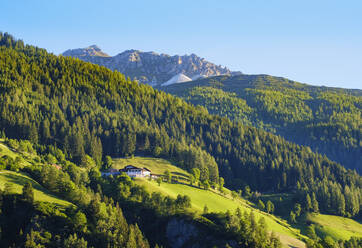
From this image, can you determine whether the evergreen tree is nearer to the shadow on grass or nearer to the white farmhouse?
the shadow on grass

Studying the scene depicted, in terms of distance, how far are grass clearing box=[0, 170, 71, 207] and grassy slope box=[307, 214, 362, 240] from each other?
98983 millimetres

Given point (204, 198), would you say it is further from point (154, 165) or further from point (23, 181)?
point (23, 181)

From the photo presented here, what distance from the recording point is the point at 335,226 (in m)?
164

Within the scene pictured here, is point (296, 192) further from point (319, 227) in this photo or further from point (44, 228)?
point (44, 228)

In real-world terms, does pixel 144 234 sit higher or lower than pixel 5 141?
lower

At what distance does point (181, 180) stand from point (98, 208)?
65104mm

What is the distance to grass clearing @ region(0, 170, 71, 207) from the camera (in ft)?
351

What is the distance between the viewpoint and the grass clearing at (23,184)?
107 meters

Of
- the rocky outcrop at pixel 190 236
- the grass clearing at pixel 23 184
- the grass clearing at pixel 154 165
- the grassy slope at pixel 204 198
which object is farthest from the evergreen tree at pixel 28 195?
the grass clearing at pixel 154 165

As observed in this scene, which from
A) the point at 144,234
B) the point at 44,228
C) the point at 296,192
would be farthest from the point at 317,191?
the point at 44,228

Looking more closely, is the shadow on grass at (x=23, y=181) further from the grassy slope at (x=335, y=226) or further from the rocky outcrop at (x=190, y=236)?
the grassy slope at (x=335, y=226)

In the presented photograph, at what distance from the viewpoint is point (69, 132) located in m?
190

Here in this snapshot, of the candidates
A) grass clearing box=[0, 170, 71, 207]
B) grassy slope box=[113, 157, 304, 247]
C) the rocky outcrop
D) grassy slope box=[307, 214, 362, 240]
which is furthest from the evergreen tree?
grassy slope box=[307, 214, 362, 240]

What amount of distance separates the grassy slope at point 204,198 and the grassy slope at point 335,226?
15.2m
